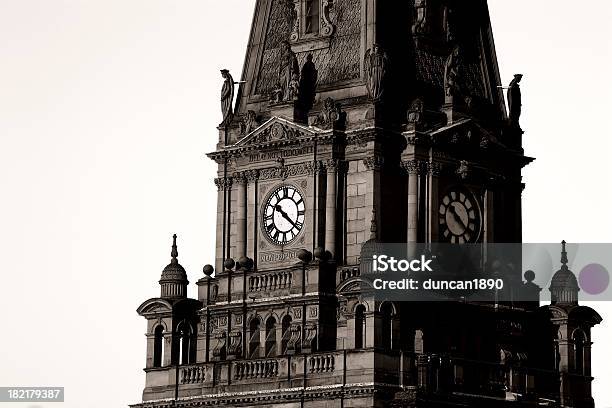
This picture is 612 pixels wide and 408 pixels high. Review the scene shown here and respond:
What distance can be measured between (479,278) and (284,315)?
967cm

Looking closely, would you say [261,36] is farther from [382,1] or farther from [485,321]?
[485,321]

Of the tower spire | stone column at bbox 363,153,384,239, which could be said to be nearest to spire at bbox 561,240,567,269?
the tower spire

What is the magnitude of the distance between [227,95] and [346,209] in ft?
31.5

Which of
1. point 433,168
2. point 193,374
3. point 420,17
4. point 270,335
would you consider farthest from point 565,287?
point 193,374

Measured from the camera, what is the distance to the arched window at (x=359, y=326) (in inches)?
5212

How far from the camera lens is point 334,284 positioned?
135625 millimetres

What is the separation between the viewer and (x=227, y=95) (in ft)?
469

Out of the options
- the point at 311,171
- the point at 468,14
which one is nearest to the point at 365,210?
the point at 311,171

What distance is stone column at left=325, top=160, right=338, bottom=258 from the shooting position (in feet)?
450

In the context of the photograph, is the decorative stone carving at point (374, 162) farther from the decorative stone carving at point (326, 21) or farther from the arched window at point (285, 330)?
the arched window at point (285, 330)

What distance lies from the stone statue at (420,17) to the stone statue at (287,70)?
19.5ft

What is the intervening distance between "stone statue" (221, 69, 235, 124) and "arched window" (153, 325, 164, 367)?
35.5ft

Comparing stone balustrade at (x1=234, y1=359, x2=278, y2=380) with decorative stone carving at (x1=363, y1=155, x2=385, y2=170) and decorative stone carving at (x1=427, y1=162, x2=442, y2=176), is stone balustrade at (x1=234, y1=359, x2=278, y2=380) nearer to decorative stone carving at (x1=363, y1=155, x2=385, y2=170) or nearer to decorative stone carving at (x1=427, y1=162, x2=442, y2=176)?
decorative stone carving at (x1=363, y1=155, x2=385, y2=170)

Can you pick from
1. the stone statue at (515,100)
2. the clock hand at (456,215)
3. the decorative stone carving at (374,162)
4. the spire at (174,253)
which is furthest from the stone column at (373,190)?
the spire at (174,253)
